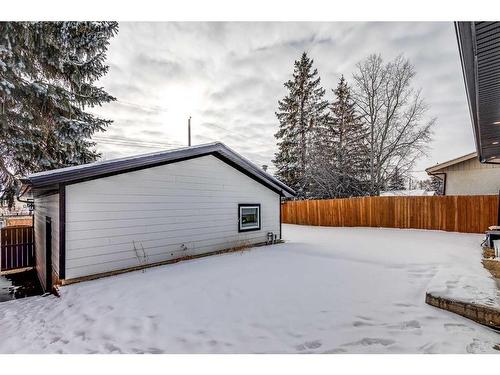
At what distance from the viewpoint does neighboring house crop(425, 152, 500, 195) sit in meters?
8.52

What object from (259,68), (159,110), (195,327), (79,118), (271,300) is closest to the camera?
(195,327)

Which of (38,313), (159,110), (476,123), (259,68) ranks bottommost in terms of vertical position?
(38,313)

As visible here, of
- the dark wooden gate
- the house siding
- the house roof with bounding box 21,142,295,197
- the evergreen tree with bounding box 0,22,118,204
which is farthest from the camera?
the house siding

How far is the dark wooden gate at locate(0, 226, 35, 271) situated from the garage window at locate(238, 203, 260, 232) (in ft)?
18.8

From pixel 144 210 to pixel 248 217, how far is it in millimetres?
2760

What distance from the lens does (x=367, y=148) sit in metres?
13.0

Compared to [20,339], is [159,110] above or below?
above

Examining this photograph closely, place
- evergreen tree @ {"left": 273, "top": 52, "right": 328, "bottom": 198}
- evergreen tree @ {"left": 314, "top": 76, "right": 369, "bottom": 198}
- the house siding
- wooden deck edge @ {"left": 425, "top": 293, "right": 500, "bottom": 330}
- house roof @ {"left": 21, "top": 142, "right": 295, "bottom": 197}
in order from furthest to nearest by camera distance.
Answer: evergreen tree @ {"left": 273, "top": 52, "right": 328, "bottom": 198}, evergreen tree @ {"left": 314, "top": 76, "right": 369, "bottom": 198}, the house siding, house roof @ {"left": 21, "top": 142, "right": 295, "bottom": 197}, wooden deck edge @ {"left": 425, "top": 293, "right": 500, "bottom": 330}

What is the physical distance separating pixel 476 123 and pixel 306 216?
339 inches

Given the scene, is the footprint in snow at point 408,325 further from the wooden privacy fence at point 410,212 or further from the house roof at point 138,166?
the wooden privacy fence at point 410,212

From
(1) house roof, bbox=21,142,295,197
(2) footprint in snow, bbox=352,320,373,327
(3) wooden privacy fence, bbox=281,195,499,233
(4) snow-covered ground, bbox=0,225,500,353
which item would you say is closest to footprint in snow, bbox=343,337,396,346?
(4) snow-covered ground, bbox=0,225,500,353

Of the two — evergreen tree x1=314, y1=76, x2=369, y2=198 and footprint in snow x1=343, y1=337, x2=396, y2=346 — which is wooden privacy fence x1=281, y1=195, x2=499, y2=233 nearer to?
evergreen tree x1=314, y1=76, x2=369, y2=198
